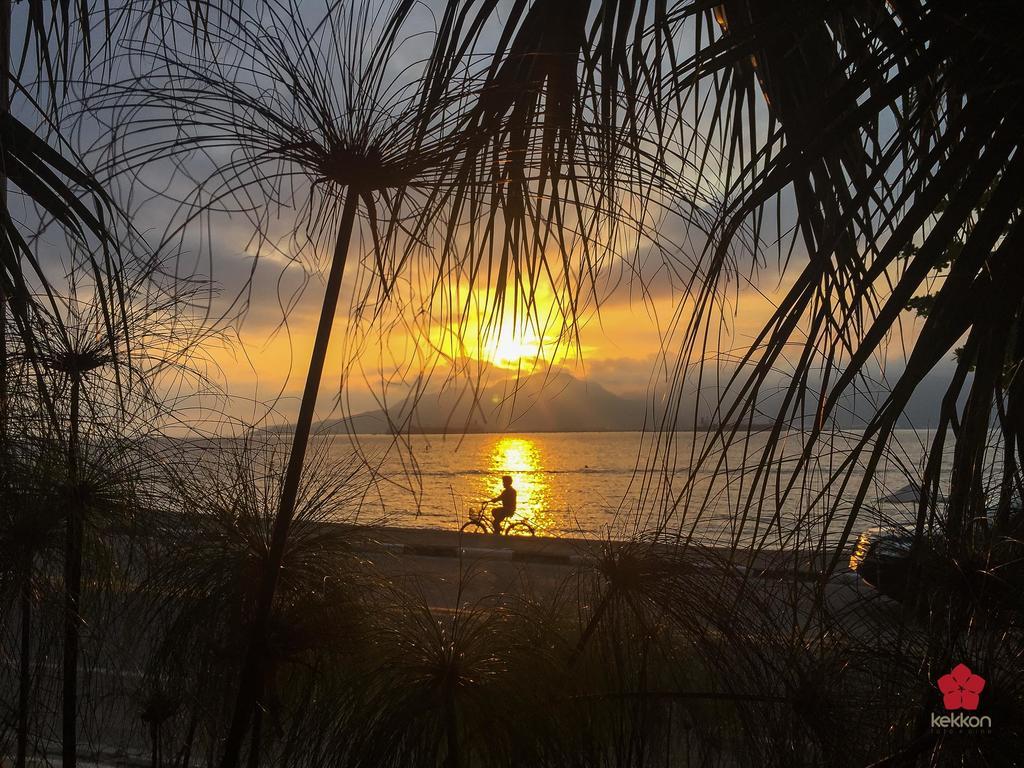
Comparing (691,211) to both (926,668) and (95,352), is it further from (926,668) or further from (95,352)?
(95,352)

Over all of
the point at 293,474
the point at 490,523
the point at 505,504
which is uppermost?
the point at 293,474

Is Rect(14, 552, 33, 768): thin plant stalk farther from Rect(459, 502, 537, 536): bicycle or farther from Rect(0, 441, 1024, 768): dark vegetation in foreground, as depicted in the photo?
Rect(459, 502, 537, 536): bicycle

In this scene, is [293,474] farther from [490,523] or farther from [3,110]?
[490,523]

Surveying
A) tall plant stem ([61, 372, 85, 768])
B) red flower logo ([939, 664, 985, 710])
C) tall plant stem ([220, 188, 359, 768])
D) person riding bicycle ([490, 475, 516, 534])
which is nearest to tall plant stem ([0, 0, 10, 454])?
tall plant stem ([61, 372, 85, 768])

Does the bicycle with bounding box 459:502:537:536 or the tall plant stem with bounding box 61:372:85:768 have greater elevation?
the tall plant stem with bounding box 61:372:85:768

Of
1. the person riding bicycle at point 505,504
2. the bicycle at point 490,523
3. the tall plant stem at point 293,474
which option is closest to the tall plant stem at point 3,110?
the tall plant stem at point 293,474

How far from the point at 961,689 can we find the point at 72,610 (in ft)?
5.16

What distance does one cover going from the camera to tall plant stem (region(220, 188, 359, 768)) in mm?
1155

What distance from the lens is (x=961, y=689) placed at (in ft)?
3.79

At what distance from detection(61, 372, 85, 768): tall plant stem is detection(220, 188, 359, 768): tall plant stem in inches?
21.6

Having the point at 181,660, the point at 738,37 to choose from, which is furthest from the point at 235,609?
the point at 738,37

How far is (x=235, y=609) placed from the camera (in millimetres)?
1681

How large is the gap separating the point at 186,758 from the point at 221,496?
55cm

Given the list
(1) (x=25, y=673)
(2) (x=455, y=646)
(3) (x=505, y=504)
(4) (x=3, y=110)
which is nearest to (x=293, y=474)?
(2) (x=455, y=646)
